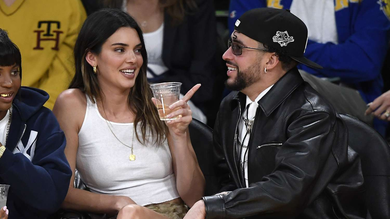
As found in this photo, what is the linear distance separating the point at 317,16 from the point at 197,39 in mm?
943

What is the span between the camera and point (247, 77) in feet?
10.0

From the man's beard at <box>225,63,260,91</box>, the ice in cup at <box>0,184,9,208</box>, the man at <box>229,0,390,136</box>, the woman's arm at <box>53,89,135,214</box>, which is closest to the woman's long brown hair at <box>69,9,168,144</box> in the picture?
the woman's arm at <box>53,89,135,214</box>

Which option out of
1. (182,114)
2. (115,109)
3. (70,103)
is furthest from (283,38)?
(70,103)

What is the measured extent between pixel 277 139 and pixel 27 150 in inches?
47.8

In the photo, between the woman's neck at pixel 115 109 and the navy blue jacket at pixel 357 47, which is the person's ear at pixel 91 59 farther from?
the navy blue jacket at pixel 357 47

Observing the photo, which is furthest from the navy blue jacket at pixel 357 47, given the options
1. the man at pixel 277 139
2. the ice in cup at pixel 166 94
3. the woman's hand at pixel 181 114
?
the ice in cup at pixel 166 94

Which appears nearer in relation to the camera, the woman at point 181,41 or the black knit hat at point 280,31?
the black knit hat at point 280,31

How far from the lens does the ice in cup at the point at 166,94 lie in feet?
9.26

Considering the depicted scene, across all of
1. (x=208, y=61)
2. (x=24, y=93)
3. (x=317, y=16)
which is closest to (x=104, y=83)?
(x=24, y=93)

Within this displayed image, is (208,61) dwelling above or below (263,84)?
below

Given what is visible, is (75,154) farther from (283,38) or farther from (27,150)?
(283,38)

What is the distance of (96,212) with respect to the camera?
3125 mm

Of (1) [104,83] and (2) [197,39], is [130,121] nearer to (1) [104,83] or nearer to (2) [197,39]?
(1) [104,83]

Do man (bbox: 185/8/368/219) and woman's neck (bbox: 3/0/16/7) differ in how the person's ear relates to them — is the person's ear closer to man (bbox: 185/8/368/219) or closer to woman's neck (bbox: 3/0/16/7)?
man (bbox: 185/8/368/219)
